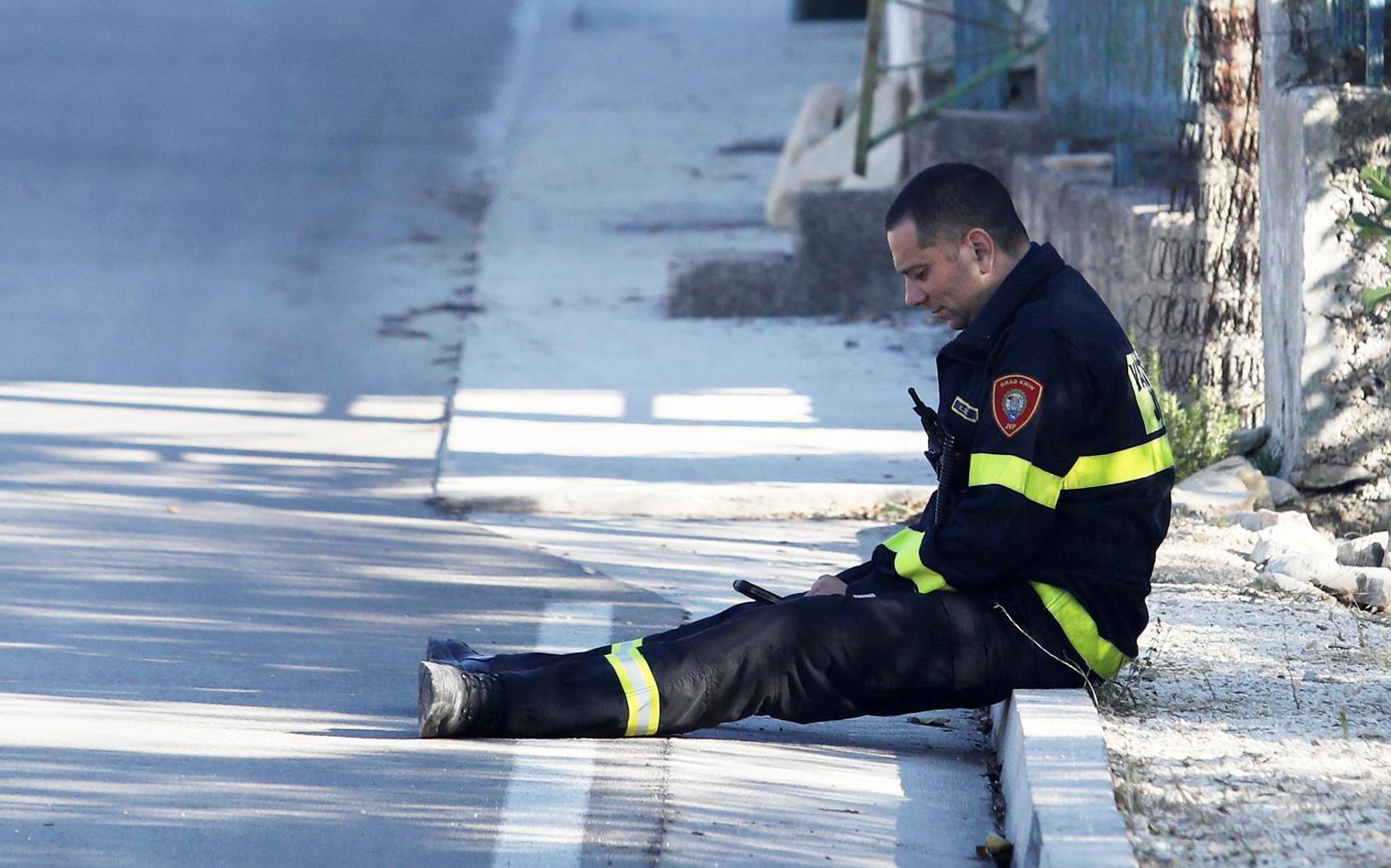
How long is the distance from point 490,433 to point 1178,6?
11.6ft

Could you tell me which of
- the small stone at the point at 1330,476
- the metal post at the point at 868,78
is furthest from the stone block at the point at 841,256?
the small stone at the point at 1330,476

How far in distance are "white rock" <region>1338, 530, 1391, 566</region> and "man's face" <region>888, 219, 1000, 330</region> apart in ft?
7.60

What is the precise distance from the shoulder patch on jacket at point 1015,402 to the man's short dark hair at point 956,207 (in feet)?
1.23

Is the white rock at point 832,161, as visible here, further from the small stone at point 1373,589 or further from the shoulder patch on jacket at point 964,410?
→ the shoulder patch on jacket at point 964,410

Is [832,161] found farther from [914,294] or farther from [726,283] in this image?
Answer: [914,294]

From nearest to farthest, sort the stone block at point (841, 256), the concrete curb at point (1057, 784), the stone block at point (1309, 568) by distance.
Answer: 1. the concrete curb at point (1057, 784)
2. the stone block at point (1309, 568)
3. the stone block at point (841, 256)

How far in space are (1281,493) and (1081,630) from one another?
2.61 meters

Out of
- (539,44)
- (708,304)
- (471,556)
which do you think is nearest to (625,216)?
(708,304)

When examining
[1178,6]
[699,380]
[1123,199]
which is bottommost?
[699,380]

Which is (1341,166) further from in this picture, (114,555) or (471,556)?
(114,555)

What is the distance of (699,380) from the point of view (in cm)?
903

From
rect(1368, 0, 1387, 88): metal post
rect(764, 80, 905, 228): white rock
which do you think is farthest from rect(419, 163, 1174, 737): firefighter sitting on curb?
rect(764, 80, 905, 228): white rock

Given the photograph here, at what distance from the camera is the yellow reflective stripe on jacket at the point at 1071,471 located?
4.37 meters

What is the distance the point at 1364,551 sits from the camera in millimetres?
6344
